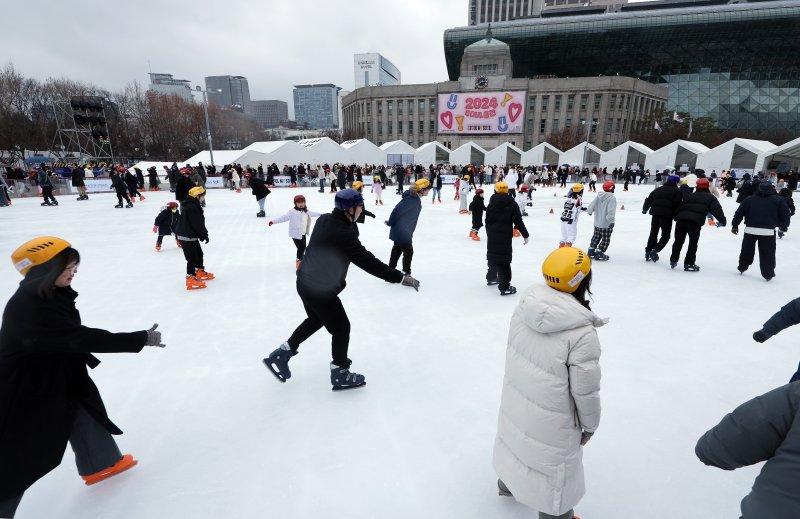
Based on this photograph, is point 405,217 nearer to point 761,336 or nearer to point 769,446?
point 761,336

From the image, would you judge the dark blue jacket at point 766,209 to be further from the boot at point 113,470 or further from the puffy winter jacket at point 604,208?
the boot at point 113,470

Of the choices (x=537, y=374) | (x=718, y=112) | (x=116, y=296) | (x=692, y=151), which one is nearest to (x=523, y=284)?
(x=537, y=374)

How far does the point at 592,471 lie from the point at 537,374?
124cm

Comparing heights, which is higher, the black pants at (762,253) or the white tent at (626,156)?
the white tent at (626,156)

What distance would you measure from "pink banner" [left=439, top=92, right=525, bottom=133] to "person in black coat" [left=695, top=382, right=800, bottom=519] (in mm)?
62799

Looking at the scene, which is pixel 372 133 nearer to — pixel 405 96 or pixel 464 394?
pixel 405 96

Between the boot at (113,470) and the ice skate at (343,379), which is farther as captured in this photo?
the ice skate at (343,379)

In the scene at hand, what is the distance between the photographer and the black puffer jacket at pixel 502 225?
5.28 metres

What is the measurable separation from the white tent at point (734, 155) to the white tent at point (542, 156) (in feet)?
34.9

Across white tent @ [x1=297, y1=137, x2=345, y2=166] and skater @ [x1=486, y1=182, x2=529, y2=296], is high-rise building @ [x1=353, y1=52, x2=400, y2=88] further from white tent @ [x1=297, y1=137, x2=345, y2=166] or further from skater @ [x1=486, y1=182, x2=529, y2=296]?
skater @ [x1=486, y1=182, x2=529, y2=296]

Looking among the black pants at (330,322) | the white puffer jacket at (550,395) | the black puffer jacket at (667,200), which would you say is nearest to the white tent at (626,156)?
the black puffer jacket at (667,200)

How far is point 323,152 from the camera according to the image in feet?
90.4

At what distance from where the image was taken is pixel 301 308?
16.6ft

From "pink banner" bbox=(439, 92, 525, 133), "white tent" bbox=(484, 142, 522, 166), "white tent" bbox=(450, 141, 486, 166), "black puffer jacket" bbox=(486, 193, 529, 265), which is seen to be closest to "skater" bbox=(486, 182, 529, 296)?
"black puffer jacket" bbox=(486, 193, 529, 265)
